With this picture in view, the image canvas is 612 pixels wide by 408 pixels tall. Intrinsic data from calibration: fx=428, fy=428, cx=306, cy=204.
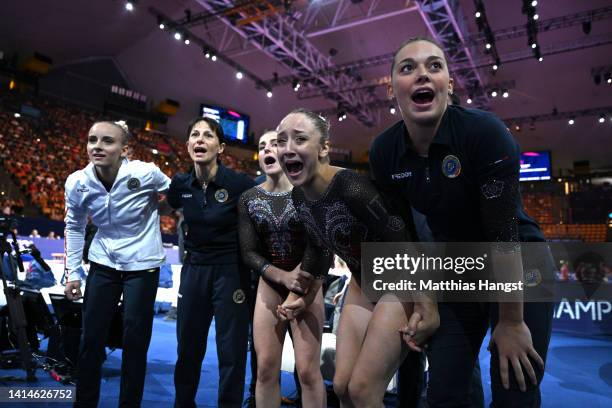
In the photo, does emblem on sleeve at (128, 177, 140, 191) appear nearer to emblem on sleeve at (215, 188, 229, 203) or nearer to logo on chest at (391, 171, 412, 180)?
emblem on sleeve at (215, 188, 229, 203)

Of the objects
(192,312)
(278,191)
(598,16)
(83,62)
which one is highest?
(83,62)

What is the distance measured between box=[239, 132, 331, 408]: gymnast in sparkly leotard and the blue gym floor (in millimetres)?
1392

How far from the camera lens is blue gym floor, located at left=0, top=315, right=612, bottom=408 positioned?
360 centimetres

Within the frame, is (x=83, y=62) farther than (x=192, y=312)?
Yes

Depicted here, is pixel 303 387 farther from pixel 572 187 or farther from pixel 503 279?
pixel 572 187

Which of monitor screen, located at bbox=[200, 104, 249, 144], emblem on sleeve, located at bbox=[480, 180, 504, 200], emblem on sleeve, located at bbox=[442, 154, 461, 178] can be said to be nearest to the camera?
emblem on sleeve, located at bbox=[480, 180, 504, 200]

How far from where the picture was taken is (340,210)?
1.91 meters

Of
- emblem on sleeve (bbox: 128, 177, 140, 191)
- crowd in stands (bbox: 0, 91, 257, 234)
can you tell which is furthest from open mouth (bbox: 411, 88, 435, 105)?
crowd in stands (bbox: 0, 91, 257, 234)

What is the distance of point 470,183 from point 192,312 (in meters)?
1.97

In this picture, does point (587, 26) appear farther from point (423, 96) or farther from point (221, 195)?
point (423, 96)

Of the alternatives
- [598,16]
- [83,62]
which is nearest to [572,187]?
[598,16]

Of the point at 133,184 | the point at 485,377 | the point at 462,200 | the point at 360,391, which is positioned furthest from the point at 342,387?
the point at 485,377

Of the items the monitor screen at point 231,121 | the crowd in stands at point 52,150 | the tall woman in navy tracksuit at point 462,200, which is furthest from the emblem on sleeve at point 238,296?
the monitor screen at point 231,121

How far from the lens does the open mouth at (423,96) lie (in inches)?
63.1
